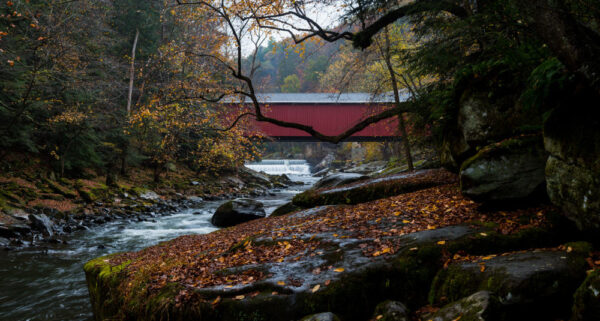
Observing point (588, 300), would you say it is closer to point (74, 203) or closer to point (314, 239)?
point (314, 239)

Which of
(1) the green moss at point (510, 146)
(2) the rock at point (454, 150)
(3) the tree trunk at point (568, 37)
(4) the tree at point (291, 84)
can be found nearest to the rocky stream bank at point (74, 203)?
(2) the rock at point (454, 150)

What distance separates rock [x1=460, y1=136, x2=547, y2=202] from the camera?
382cm

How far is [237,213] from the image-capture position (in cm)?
1068

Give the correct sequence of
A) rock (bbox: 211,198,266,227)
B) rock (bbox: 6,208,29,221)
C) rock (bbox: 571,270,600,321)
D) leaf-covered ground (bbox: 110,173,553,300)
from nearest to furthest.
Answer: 1. rock (bbox: 571,270,600,321)
2. leaf-covered ground (bbox: 110,173,553,300)
3. rock (bbox: 6,208,29,221)
4. rock (bbox: 211,198,266,227)

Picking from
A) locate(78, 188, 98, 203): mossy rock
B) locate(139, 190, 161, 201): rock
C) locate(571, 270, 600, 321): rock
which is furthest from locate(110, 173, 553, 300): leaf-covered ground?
locate(139, 190, 161, 201): rock

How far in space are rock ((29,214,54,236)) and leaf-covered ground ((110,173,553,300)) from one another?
16.4 feet

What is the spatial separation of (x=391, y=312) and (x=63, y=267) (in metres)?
7.06

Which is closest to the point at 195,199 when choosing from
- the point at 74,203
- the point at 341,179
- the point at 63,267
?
the point at 74,203

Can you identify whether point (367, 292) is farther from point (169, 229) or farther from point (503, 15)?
point (169, 229)

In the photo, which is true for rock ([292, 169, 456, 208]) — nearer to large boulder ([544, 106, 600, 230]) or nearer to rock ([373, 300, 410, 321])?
large boulder ([544, 106, 600, 230])

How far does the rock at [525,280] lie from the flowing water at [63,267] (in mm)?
5064

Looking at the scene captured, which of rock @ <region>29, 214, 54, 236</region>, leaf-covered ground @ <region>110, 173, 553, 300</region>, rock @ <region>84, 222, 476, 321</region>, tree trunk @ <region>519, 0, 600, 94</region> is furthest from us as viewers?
rock @ <region>29, 214, 54, 236</region>

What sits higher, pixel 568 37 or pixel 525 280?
pixel 568 37

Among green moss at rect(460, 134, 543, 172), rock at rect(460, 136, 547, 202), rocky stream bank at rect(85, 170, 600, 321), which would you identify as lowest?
rocky stream bank at rect(85, 170, 600, 321)
